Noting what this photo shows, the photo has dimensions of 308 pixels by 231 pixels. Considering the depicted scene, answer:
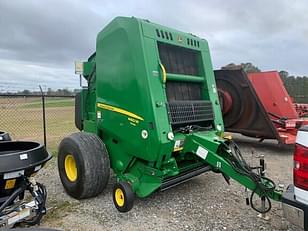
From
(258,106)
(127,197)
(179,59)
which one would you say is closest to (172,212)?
(127,197)

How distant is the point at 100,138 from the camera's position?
14.5 feet

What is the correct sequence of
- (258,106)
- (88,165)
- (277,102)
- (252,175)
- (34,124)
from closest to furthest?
(252,175), (88,165), (258,106), (277,102), (34,124)

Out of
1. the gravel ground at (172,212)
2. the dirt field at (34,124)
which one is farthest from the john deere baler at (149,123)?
the dirt field at (34,124)

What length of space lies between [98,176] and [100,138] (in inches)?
26.8

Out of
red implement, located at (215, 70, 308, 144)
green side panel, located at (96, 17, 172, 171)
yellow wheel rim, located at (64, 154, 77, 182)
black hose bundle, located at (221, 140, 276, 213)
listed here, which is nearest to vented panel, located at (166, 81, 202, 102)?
green side panel, located at (96, 17, 172, 171)

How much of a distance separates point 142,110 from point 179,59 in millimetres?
1150

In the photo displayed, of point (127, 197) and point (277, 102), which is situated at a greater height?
point (277, 102)

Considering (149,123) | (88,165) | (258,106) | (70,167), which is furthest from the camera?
(258,106)

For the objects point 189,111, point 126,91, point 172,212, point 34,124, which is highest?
point 126,91

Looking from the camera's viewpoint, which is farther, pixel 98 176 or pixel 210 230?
pixel 98 176

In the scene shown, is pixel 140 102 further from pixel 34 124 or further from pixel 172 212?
pixel 34 124

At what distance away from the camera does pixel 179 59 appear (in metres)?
4.19

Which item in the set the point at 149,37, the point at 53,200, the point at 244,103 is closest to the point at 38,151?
the point at 53,200

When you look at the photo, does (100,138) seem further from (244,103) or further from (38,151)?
(244,103)
